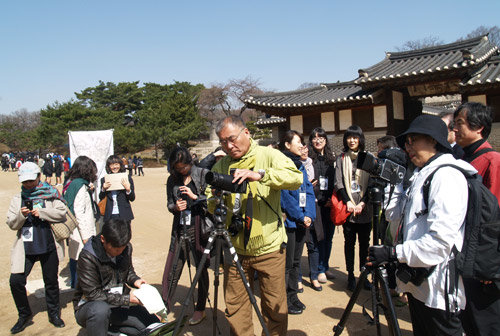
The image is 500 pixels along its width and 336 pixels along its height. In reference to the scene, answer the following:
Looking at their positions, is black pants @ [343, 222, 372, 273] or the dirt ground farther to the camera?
black pants @ [343, 222, 372, 273]

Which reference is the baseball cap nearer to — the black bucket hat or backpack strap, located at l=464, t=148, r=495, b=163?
the black bucket hat

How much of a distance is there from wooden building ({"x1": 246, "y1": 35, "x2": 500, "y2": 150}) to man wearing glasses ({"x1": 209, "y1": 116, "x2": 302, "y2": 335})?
28.5ft

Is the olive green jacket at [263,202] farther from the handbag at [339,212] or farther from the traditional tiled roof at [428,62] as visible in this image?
the traditional tiled roof at [428,62]

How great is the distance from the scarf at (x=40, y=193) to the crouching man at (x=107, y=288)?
4.00ft

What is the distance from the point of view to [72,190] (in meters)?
4.16

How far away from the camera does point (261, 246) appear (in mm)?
2555

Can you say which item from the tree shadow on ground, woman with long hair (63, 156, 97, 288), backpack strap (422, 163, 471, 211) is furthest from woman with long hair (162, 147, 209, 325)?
backpack strap (422, 163, 471, 211)

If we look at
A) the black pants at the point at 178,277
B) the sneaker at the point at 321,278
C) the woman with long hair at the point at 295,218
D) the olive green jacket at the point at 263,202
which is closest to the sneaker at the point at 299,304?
the woman with long hair at the point at 295,218

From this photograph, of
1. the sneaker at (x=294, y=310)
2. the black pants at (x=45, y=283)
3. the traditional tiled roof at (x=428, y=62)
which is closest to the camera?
the black pants at (x=45, y=283)

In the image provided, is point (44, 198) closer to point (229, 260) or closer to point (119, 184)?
point (119, 184)

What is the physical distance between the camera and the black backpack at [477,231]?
1958 mm

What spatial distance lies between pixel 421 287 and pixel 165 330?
1807 millimetres

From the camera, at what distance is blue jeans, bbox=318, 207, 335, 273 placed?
4512mm

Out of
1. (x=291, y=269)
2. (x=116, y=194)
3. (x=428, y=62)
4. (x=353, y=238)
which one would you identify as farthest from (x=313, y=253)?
(x=428, y=62)
